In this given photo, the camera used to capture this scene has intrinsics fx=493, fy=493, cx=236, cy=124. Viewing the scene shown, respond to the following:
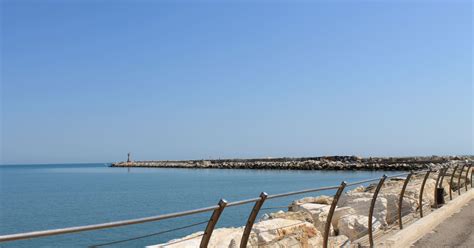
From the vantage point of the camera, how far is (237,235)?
951 cm

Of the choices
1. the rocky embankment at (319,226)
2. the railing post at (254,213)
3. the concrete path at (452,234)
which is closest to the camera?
the railing post at (254,213)

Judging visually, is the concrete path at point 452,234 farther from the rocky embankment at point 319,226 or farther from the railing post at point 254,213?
the railing post at point 254,213

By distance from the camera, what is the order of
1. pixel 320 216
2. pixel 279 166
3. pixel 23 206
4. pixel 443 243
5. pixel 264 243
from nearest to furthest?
pixel 264 243, pixel 443 243, pixel 320 216, pixel 23 206, pixel 279 166

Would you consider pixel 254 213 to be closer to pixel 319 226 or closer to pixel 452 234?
pixel 452 234

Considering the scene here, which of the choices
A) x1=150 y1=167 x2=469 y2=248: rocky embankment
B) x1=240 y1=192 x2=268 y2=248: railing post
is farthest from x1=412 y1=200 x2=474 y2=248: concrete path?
x1=240 y1=192 x2=268 y2=248: railing post

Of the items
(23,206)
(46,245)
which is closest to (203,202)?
(23,206)

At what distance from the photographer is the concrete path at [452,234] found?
8.18m

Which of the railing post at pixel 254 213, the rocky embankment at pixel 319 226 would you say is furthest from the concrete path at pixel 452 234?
the railing post at pixel 254 213

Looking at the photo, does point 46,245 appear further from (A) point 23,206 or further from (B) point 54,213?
(A) point 23,206

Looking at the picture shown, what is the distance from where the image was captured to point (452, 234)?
908cm

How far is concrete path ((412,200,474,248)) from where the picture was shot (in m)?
8.18

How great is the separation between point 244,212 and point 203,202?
882 cm

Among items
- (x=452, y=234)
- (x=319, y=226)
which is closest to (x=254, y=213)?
(x=452, y=234)

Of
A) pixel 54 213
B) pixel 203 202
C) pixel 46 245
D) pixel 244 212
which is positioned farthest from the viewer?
pixel 203 202
